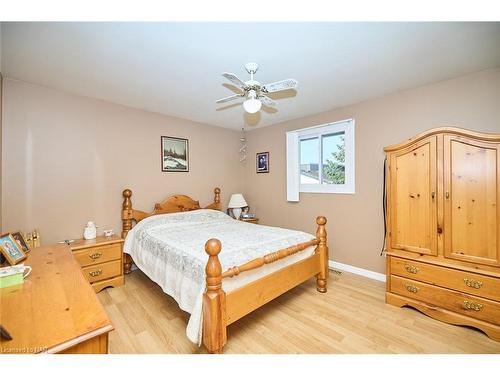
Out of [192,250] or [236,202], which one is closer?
[192,250]

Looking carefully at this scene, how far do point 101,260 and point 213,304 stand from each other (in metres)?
1.85

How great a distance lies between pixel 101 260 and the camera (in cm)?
263

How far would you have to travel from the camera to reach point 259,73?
221cm

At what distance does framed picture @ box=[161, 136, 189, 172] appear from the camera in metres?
3.59

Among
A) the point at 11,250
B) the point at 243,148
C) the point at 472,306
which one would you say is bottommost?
the point at 472,306

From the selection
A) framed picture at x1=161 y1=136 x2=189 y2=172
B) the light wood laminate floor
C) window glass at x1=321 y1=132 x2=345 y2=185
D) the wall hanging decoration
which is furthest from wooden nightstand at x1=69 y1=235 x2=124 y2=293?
window glass at x1=321 y1=132 x2=345 y2=185

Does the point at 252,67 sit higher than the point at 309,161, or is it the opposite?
the point at 252,67

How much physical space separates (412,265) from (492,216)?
755 millimetres

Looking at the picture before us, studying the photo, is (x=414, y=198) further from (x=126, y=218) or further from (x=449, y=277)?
(x=126, y=218)

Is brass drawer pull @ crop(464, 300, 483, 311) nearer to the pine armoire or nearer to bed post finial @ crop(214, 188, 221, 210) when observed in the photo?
the pine armoire

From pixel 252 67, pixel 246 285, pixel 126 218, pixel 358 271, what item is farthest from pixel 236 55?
pixel 358 271

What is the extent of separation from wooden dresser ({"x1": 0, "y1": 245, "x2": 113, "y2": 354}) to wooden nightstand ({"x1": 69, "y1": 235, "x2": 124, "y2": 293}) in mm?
1187
